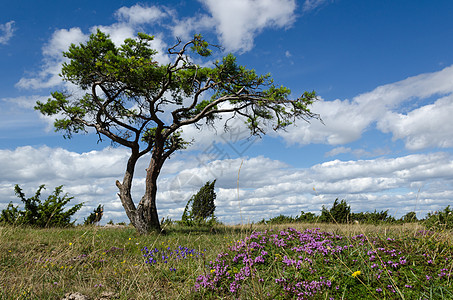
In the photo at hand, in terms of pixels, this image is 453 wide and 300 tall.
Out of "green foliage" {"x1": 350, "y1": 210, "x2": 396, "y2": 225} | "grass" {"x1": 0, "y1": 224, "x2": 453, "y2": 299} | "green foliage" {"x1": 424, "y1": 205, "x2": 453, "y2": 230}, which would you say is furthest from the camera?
"green foliage" {"x1": 350, "y1": 210, "x2": 396, "y2": 225}

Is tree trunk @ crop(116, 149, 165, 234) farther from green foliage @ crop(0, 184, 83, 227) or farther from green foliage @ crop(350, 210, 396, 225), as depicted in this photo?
green foliage @ crop(350, 210, 396, 225)

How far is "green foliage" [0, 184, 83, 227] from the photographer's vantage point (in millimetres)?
13938

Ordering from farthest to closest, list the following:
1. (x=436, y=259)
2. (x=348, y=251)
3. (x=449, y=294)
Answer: (x=348, y=251) → (x=436, y=259) → (x=449, y=294)

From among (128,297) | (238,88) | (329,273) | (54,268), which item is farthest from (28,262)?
(238,88)

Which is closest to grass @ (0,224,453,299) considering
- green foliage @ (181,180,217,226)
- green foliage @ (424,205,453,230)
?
green foliage @ (424,205,453,230)

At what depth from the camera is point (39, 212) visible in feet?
47.9

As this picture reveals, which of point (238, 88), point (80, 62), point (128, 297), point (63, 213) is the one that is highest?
point (80, 62)

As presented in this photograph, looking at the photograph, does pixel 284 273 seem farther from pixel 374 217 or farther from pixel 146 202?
pixel 374 217

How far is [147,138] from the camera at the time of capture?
54.5ft

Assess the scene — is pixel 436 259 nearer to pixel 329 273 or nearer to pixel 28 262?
pixel 329 273

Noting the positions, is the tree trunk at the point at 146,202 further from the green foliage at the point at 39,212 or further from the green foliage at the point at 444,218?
the green foliage at the point at 444,218

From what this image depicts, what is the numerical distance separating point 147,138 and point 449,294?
15.0 m

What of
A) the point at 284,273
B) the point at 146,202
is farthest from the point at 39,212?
the point at 284,273

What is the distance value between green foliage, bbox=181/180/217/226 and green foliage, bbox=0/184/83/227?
5993 mm
